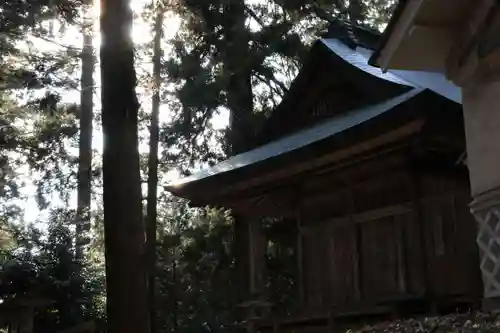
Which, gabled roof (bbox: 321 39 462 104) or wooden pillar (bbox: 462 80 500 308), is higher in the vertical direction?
gabled roof (bbox: 321 39 462 104)

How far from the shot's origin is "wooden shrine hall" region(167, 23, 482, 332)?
27.9 feet

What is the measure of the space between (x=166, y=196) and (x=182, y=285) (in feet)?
17.2

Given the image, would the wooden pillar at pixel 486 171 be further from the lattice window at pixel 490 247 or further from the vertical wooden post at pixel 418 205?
the vertical wooden post at pixel 418 205

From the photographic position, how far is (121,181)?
725 centimetres

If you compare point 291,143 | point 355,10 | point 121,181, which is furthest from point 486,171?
point 355,10

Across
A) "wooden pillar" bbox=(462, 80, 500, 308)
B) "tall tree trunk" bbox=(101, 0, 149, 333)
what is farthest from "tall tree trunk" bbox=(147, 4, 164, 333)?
"wooden pillar" bbox=(462, 80, 500, 308)

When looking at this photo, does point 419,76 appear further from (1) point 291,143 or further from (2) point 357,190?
(1) point 291,143

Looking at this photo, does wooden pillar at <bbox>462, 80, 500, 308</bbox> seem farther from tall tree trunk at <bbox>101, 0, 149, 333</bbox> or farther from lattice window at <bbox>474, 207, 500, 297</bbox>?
tall tree trunk at <bbox>101, 0, 149, 333</bbox>

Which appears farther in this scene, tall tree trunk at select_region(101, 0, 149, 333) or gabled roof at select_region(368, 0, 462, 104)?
tall tree trunk at select_region(101, 0, 149, 333)

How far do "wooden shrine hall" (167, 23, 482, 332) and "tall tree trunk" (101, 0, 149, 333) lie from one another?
2.60 meters

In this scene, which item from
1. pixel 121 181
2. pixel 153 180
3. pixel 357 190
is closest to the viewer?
pixel 121 181

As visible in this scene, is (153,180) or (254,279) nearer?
(254,279)

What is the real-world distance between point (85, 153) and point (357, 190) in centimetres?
1373

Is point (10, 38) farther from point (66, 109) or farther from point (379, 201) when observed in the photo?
point (379, 201)
